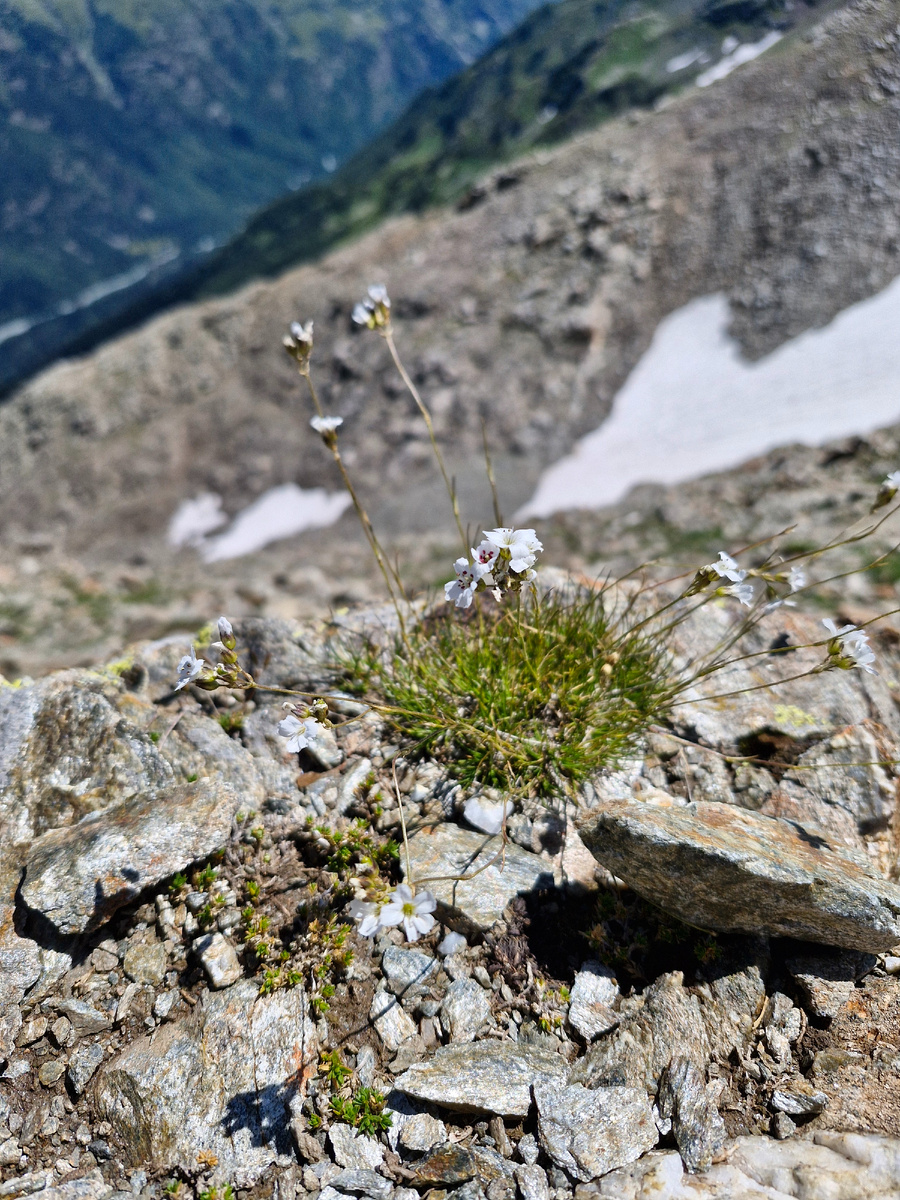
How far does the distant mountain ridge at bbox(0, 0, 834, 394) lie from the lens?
39.4 meters

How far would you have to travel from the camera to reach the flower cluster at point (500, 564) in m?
2.91

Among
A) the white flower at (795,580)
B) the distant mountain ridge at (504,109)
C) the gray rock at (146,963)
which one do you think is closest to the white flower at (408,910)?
the gray rock at (146,963)

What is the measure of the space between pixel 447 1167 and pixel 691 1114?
104 cm

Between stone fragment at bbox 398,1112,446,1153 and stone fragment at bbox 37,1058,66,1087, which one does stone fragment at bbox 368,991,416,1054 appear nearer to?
stone fragment at bbox 398,1112,446,1153

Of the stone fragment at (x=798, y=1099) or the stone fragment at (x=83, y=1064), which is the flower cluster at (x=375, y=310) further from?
the stone fragment at (x=798, y=1099)

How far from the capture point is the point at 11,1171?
267 centimetres

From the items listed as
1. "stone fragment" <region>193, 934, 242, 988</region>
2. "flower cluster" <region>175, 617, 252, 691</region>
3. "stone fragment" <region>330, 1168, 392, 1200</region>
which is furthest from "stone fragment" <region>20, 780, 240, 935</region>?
"stone fragment" <region>330, 1168, 392, 1200</region>

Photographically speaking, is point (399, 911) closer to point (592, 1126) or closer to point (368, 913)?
point (368, 913)

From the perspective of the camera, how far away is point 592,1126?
2656 mm

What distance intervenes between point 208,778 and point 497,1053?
224 centimetres

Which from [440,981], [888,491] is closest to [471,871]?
[440,981]

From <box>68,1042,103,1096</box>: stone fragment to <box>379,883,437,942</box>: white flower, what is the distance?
174 cm

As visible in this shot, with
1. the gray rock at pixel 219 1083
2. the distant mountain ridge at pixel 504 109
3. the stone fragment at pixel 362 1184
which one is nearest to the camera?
the stone fragment at pixel 362 1184

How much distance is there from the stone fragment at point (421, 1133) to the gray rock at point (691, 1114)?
0.96 meters
